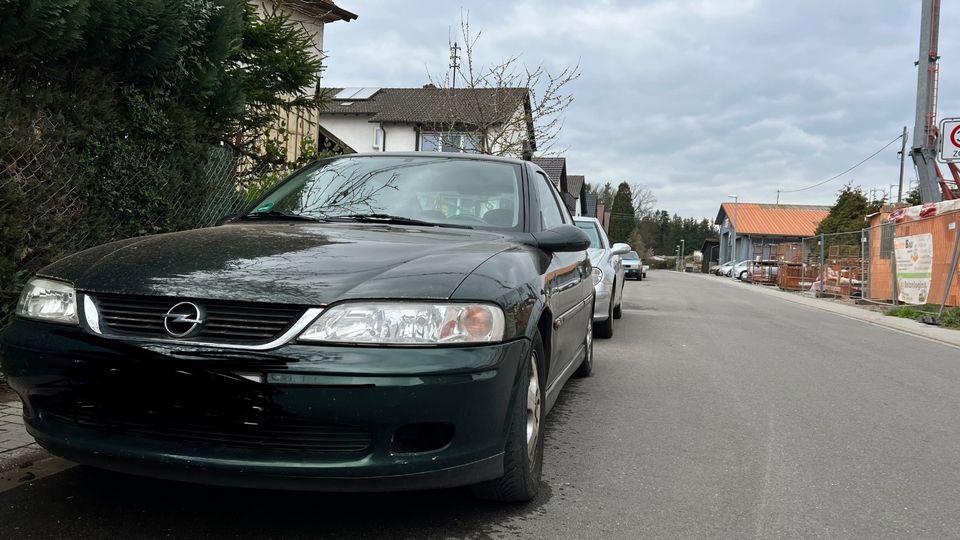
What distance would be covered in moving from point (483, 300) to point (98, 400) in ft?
4.40

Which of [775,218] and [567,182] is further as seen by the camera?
[775,218]

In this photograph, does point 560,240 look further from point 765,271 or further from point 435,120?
point 765,271

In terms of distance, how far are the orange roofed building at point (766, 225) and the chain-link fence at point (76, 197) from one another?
69.9m

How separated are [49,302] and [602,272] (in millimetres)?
6539

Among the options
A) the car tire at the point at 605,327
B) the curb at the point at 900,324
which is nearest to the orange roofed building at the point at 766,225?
the curb at the point at 900,324

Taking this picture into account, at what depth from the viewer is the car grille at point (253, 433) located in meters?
2.40

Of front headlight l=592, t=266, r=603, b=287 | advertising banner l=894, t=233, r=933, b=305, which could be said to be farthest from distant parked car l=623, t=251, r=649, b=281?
front headlight l=592, t=266, r=603, b=287

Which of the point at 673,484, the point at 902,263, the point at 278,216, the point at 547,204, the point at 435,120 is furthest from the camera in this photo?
the point at 435,120

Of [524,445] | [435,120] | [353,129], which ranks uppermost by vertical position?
[353,129]

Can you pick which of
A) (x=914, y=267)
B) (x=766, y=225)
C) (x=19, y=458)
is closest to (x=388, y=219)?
(x=19, y=458)

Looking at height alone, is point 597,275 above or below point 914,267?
below

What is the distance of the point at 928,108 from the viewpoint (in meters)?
20.8

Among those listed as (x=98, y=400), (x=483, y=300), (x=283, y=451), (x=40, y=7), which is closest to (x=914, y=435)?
(x=483, y=300)

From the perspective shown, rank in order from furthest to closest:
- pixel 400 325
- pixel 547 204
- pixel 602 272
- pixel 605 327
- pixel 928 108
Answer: pixel 928 108
pixel 605 327
pixel 602 272
pixel 547 204
pixel 400 325
